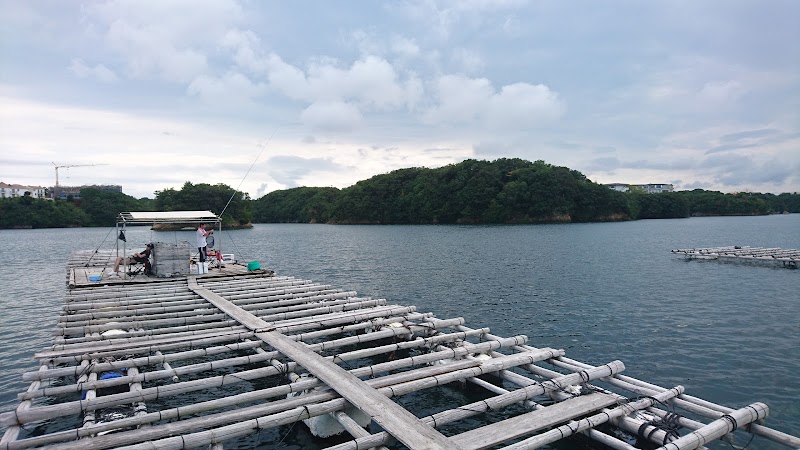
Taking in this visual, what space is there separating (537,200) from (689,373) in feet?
342

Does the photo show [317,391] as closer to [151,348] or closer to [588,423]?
[588,423]

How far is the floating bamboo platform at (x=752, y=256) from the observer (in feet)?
109

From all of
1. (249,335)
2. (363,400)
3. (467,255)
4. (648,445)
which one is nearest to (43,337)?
(249,335)

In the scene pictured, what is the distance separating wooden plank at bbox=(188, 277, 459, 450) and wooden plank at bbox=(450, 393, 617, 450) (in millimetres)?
343

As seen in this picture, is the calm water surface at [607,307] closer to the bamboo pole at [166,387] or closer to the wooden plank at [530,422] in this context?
the bamboo pole at [166,387]

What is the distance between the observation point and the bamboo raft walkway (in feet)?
21.6

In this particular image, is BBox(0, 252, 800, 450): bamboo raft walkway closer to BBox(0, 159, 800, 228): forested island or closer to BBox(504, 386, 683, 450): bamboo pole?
BBox(504, 386, 683, 450): bamboo pole

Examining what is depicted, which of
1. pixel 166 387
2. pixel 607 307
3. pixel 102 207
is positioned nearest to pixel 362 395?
pixel 166 387

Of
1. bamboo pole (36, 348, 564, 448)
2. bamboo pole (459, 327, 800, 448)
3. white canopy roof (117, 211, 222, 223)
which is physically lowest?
bamboo pole (459, 327, 800, 448)

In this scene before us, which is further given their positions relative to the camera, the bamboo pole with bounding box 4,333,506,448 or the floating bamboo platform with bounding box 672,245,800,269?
the floating bamboo platform with bounding box 672,245,800,269

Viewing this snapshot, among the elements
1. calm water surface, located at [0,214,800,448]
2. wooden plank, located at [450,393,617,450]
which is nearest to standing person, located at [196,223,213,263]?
calm water surface, located at [0,214,800,448]

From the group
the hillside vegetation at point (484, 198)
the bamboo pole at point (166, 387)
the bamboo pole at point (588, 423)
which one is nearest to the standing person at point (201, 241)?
the bamboo pole at point (166, 387)

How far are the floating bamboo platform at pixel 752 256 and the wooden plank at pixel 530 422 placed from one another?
33.1m

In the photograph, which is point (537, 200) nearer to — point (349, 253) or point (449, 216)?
point (449, 216)
